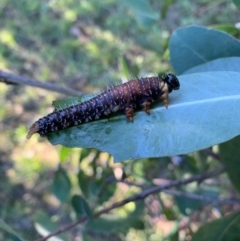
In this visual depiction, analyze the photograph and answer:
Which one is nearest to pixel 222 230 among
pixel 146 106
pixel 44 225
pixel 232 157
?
pixel 232 157

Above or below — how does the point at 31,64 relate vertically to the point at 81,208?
above

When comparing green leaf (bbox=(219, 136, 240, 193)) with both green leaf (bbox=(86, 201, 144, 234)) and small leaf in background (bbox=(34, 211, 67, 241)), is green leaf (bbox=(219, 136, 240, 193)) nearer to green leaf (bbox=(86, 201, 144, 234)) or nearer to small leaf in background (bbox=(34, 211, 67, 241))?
green leaf (bbox=(86, 201, 144, 234))

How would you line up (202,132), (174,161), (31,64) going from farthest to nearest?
(31,64), (174,161), (202,132)

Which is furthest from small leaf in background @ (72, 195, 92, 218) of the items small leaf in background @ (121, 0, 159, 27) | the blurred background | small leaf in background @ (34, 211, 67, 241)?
the blurred background

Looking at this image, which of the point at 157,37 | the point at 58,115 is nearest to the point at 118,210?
the point at 157,37

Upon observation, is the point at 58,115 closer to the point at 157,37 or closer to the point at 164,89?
the point at 164,89
